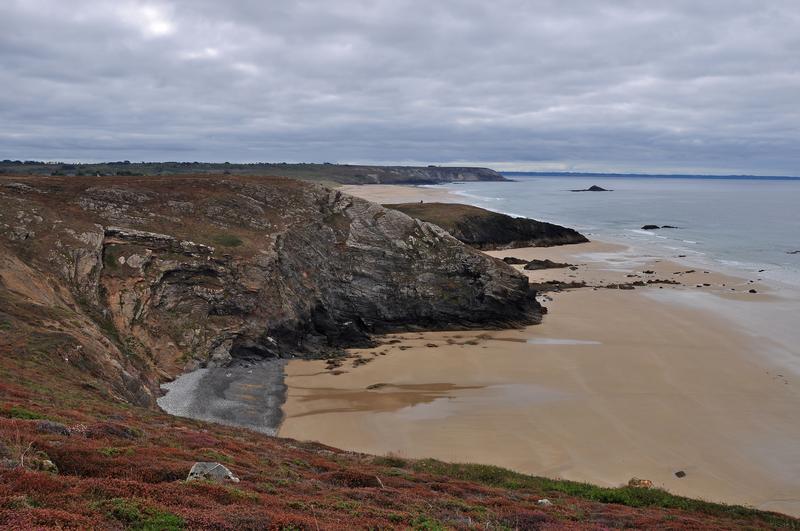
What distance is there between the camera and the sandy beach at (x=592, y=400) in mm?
22266

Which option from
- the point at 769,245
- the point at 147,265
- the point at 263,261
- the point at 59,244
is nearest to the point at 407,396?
the point at 263,261

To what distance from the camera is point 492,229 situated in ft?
287

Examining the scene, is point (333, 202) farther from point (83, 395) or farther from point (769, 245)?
point (769, 245)

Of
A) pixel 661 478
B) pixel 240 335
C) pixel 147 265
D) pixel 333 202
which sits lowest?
pixel 661 478

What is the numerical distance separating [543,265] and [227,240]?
136 feet

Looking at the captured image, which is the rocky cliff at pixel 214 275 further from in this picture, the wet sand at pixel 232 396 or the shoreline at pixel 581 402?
the shoreline at pixel 581 402

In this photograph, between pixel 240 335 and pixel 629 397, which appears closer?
pixel 629 397

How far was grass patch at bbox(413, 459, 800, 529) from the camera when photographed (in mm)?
17016

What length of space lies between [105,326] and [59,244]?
21.6 ft

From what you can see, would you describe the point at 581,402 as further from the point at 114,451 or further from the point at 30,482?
the point at 30,482

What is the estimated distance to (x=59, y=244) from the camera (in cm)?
3272

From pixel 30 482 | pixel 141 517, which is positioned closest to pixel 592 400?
pixel 141 517

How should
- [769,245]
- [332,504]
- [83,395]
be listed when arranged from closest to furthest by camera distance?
[332,504] → [83,395] → [769,245]

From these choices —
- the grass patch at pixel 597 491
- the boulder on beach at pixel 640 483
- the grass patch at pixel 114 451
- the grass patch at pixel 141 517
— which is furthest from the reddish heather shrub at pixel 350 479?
the boulder on beach at pixel 640 483
